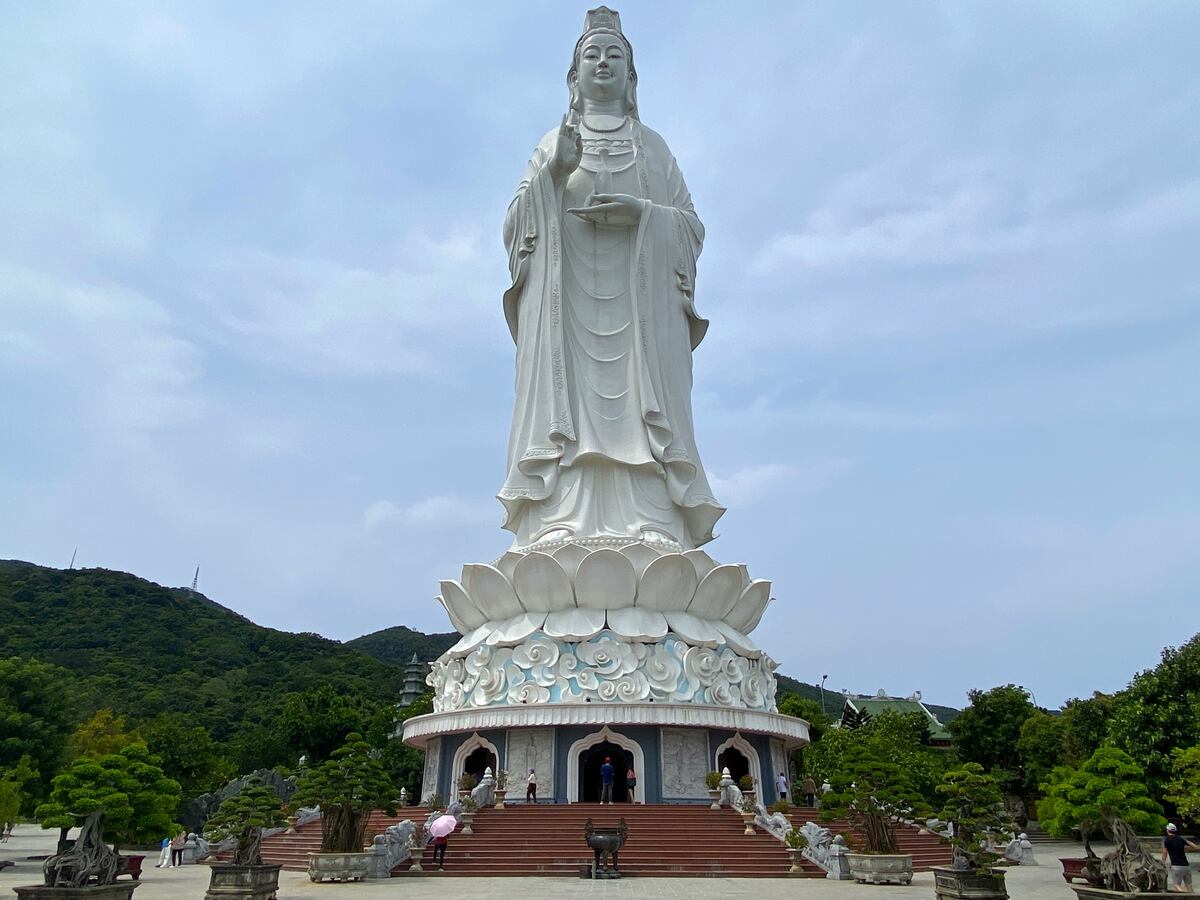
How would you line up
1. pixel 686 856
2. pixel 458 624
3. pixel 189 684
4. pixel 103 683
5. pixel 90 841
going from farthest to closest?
pixel 189 684
pixel 103 683
pixel 458 624
pixel 686 856
pixel 90 841

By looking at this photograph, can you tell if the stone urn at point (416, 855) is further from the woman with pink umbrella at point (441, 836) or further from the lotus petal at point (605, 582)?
the lotus petal at point (605, 582)

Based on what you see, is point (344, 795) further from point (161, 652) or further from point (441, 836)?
point (161, 652)

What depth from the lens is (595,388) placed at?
67.7 feet

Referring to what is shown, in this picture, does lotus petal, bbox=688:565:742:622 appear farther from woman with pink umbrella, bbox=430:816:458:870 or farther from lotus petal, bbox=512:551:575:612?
woman with pink umbrella, bbox=430:816:458:870

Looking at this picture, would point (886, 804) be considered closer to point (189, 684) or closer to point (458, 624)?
point (458, 624)

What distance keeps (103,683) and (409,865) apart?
33.3 m

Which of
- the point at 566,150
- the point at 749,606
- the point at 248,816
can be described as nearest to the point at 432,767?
the point at 749,606

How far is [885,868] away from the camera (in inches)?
449

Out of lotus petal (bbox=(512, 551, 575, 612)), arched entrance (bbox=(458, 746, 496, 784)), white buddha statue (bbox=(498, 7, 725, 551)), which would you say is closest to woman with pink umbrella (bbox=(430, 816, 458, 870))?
arched entrance (bbox=(458, 746, 496, 784))

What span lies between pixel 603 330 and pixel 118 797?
12784mm

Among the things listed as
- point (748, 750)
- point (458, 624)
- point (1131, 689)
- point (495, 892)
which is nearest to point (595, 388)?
point (458, 624)

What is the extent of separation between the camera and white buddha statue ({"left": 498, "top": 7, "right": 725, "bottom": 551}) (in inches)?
781

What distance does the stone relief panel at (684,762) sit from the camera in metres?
16.6

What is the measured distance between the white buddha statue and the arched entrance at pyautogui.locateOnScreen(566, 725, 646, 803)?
3.93 m
